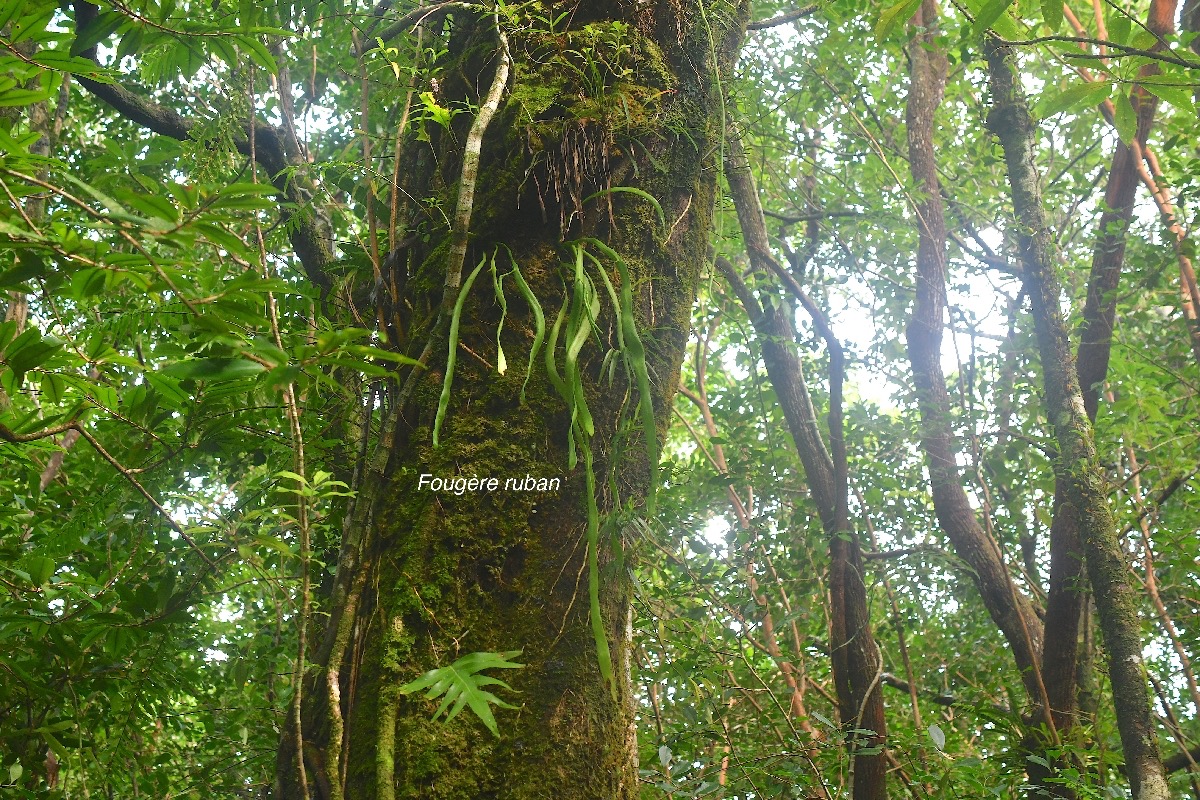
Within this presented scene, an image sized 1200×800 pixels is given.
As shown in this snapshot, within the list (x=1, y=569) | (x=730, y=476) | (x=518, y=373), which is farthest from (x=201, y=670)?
(x=730, y=476)

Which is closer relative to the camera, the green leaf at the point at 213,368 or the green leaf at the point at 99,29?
the green leaf at the point at 213,368

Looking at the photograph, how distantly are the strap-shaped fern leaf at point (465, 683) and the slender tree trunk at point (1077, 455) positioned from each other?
243 centimetres

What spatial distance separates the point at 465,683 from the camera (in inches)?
37.8

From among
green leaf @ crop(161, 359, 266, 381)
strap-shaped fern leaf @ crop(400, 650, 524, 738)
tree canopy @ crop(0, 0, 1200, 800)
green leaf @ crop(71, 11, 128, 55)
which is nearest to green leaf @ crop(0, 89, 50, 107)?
tree canopy @ crop(0, 0, 1200, 800)

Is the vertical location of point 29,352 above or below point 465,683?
above

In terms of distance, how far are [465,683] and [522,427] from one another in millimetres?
440

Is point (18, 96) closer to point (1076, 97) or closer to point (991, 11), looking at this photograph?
point (991, 11)

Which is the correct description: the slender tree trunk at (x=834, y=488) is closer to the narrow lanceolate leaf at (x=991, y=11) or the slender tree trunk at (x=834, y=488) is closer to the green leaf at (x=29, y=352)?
the narrow lanceolate leaf at (x=991, y=11)

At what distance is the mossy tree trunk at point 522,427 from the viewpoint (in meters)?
1.10

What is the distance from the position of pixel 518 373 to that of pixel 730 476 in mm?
2239

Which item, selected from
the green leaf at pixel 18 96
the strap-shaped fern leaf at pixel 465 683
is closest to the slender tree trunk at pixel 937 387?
the strap-shaped fern leaf at pixel 465 683

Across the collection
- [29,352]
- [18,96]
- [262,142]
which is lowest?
[29,352]

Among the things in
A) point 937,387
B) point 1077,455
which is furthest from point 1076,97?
point 937,387

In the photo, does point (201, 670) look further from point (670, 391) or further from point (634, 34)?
point (634, 34)
